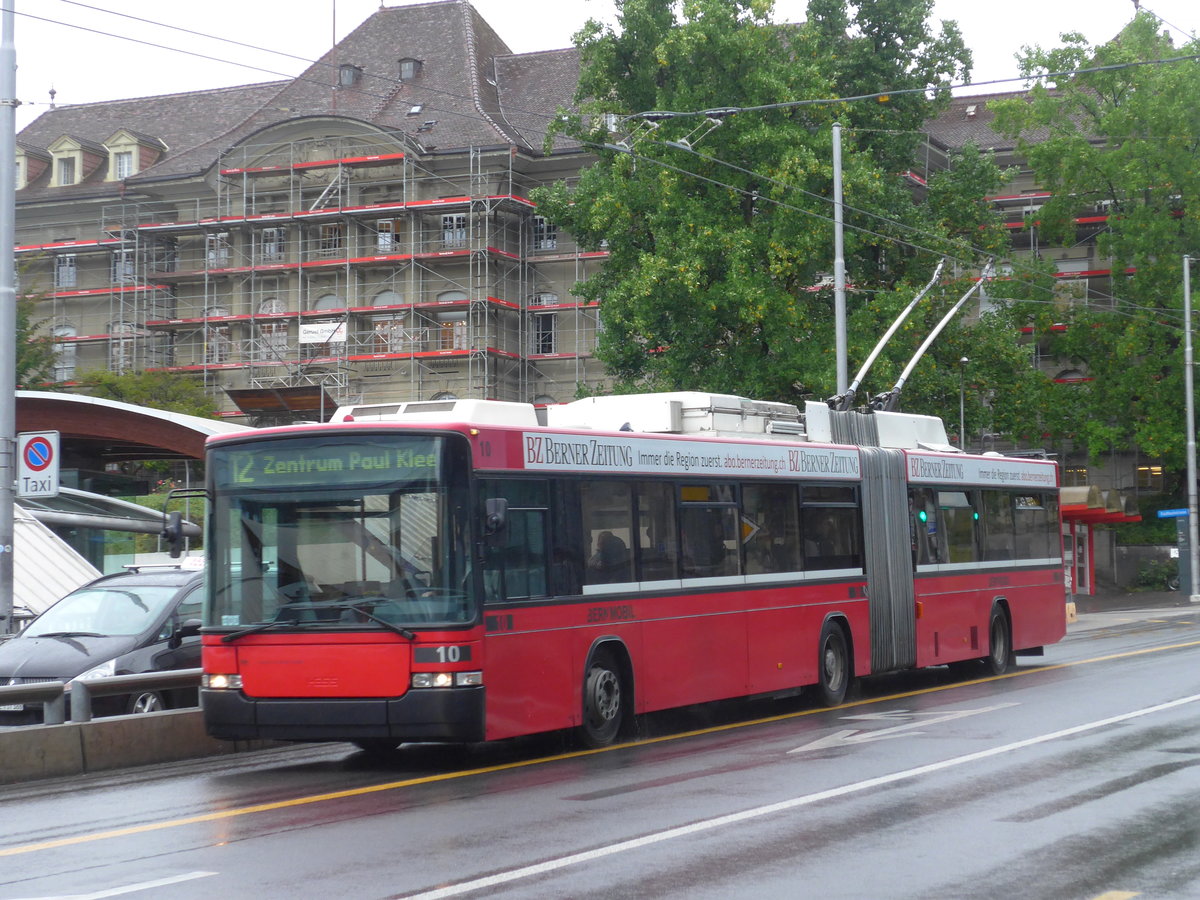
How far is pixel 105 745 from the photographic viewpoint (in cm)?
1320

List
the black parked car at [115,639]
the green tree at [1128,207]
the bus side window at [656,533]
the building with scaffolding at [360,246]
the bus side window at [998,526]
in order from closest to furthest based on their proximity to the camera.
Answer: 1. the bus side window at [656,533]
2. the black parked car at [115,639]
3. the bus side window at [998,526]
4. the green tree at [1128,207]
5. the building with scaffolding at [360,246]

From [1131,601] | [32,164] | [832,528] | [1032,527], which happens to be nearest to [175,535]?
[832,528]

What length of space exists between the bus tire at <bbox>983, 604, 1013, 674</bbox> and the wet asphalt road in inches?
235

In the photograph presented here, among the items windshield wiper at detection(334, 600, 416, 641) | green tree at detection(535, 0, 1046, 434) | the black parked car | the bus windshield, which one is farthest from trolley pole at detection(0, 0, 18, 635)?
green tree at detection(535, 0, 1046, 434)

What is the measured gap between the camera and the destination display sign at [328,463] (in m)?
12.4

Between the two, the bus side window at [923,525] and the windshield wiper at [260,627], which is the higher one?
the bus side window at [923,525]

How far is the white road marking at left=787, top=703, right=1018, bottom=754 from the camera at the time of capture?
13.7 m

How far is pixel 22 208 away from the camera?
72688mm

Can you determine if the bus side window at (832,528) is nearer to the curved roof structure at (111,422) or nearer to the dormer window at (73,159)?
the curved roof structure at (111,422)

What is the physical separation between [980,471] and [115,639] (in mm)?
11512

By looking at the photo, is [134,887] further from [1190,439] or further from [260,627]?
[1190,439]

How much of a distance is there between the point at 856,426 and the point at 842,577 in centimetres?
224

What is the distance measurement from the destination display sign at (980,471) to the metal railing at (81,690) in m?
9.66

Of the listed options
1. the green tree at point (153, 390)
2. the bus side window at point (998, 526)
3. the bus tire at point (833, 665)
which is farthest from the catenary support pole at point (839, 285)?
the green tree at point (153, 390)
